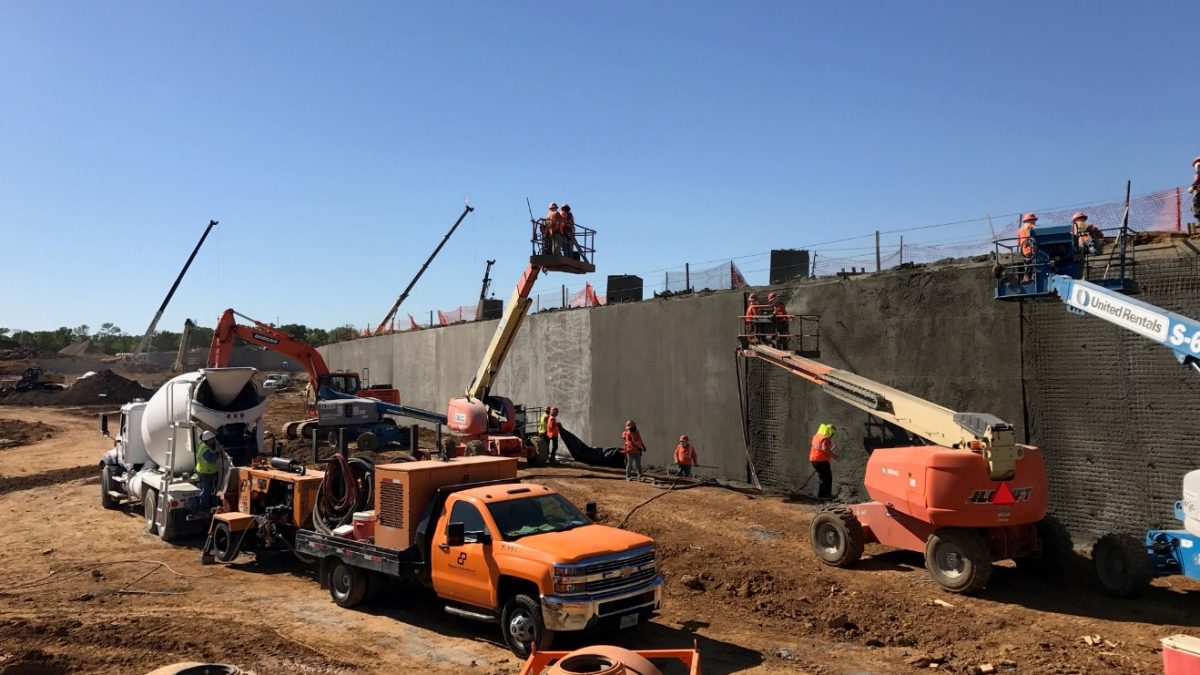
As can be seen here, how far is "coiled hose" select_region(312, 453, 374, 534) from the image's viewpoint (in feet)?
41.1

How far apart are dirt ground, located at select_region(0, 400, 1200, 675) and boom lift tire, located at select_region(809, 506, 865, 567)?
0.23 meters

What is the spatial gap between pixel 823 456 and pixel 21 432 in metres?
39.2

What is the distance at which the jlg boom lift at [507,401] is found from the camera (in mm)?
A: 21344

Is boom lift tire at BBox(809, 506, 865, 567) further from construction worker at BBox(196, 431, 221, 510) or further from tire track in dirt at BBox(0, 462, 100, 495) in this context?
tire track in dirt at BBox(0, 462, 100, 495)

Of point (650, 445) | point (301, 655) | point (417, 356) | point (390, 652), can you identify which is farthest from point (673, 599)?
point (417, 356)

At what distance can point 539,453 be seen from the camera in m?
23.8

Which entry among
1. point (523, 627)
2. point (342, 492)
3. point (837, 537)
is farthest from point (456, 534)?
point (837, 537)

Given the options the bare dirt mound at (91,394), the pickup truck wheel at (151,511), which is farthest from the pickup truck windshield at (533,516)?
the bare dirt mound at (91,394)

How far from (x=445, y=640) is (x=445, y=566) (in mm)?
917

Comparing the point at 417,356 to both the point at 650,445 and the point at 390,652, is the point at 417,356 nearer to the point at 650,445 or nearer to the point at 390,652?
the point at 650,445

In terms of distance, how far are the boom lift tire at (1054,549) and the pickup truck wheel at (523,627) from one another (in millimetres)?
7613

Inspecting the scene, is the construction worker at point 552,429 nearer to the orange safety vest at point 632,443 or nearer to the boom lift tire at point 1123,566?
the orange safety vest at point 632,443

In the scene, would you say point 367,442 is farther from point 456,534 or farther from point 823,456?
point 456,534

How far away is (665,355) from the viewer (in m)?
23.3
